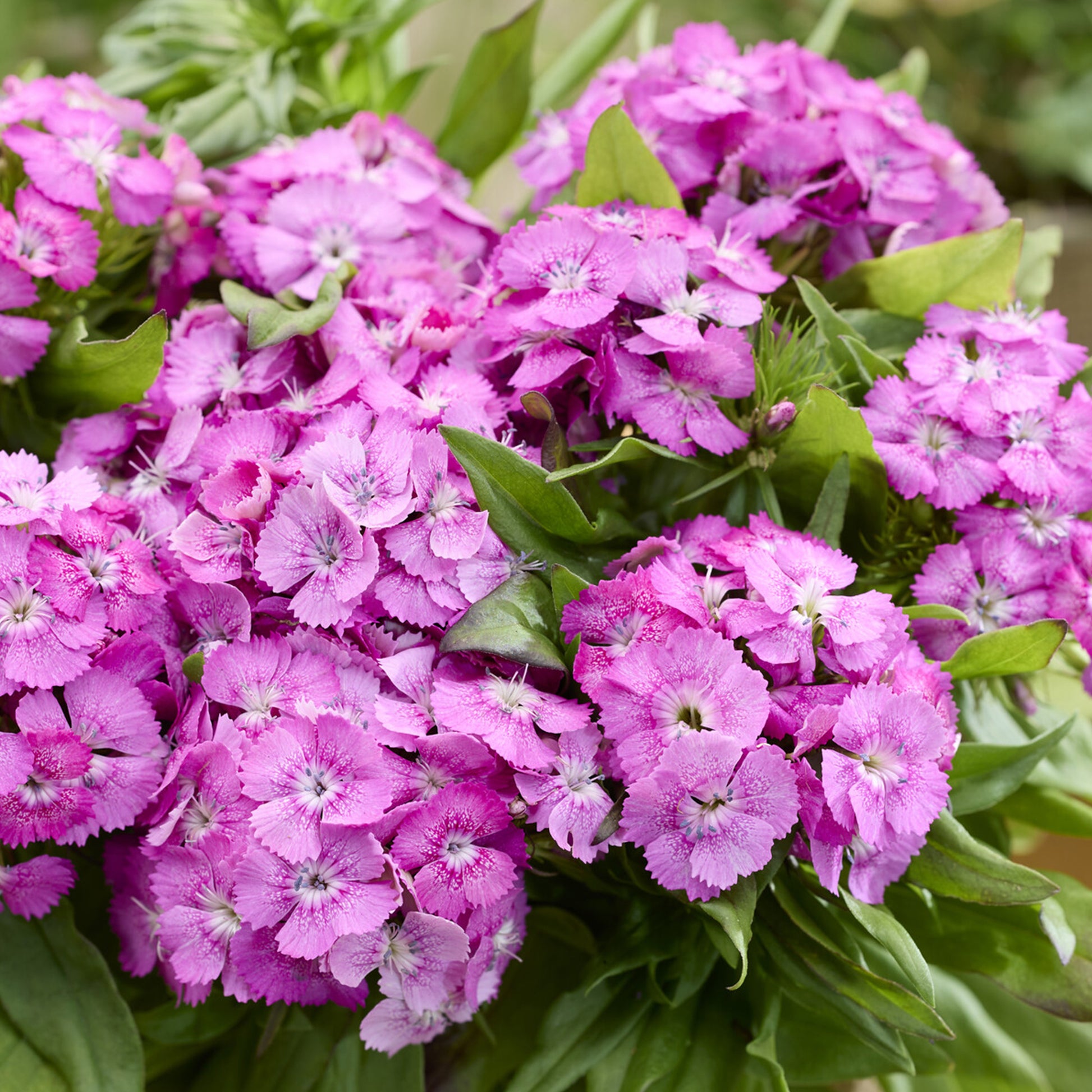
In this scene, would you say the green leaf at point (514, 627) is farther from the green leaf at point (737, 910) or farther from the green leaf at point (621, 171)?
the green leaf at point (621, 171)

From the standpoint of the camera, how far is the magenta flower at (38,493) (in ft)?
2.21

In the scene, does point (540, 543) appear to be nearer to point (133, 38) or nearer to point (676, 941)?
point (676, 941)

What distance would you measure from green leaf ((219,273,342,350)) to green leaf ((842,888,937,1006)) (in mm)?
542

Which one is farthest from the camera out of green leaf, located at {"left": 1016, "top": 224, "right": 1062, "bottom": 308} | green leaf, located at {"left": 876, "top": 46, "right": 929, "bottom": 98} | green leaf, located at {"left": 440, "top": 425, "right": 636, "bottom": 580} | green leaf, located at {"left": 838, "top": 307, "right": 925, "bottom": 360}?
green leaf, located at {"left": 876, "top": 46, "right": 929, "bottom": 98}

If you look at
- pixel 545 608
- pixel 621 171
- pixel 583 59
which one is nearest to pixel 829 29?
pixel 583 59

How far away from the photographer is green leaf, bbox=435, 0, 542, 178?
3.68ft

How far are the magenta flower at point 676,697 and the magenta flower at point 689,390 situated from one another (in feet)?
0.55

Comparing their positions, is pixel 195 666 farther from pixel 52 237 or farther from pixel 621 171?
pixel 621 171

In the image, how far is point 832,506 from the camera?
2.47 feet

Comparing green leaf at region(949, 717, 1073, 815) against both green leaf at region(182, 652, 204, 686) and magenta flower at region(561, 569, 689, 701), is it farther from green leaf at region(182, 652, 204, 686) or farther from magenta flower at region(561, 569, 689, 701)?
green leaf at region(182, 652, 204, 686)

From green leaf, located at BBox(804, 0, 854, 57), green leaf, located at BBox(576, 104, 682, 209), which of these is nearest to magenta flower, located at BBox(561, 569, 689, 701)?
green leaf, located at BBox(576, 104, 682, 209)

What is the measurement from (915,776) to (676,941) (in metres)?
0.23

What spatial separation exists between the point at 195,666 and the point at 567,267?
38cm

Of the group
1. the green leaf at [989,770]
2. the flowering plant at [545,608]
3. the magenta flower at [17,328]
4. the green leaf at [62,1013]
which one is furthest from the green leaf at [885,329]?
the green leaf at [62,1013]
